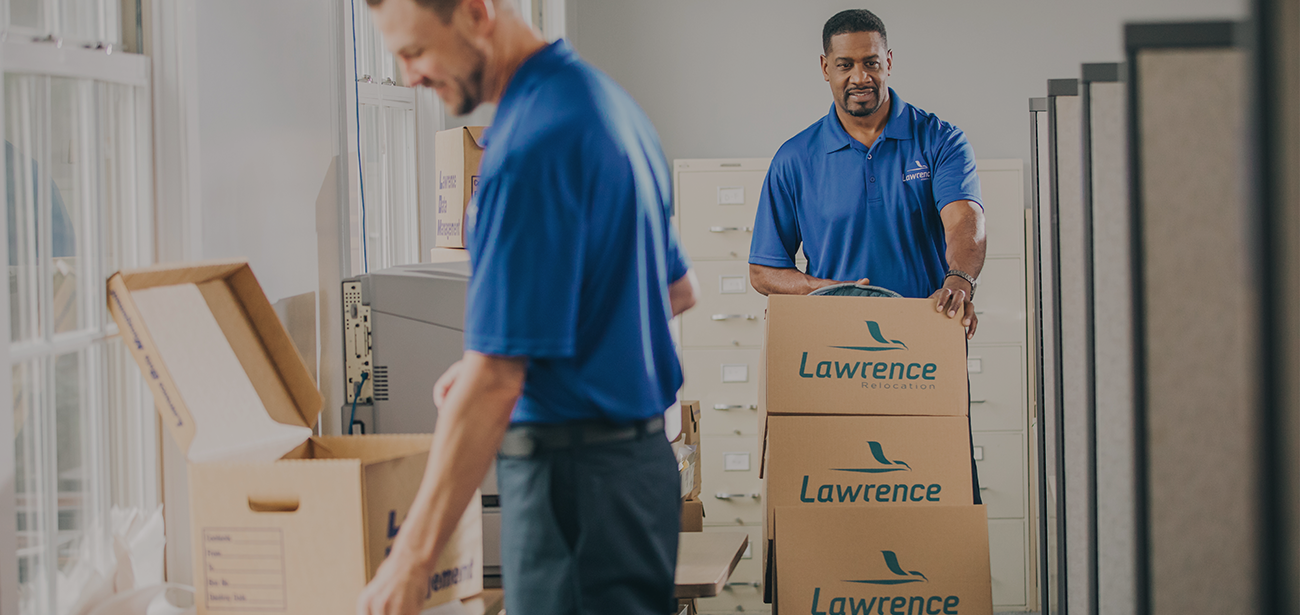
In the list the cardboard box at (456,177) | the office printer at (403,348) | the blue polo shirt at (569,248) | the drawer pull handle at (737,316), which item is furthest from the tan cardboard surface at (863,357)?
the drawer pull handle at (737,316)

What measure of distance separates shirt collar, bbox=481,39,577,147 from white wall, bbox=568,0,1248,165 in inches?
124

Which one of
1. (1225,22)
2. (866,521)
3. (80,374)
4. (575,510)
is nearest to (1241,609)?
(1225,22)

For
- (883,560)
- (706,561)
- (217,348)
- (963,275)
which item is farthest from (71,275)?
(963,275)

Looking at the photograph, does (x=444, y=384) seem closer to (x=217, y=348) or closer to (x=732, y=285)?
(x=217, y=348)

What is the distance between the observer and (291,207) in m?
1.81

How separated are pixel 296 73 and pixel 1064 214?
1.51 meters

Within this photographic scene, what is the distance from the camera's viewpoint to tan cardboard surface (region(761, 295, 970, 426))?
189cm

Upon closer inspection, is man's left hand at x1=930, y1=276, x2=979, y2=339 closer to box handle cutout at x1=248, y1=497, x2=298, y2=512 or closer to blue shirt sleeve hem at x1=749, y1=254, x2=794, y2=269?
blue shirt sleeve hem at x1=749, y1=254, x2=794, y2=269

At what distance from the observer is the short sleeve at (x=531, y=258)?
2.99 feet

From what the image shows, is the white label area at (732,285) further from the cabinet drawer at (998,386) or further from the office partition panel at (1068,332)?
the office partition panel at (1068,332)

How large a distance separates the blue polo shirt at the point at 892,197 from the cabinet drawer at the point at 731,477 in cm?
149

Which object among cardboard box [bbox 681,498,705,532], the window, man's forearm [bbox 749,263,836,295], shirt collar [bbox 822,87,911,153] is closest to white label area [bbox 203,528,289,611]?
the window

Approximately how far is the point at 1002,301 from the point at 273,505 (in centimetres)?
A: 300

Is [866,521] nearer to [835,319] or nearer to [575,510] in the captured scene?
[835,319]
